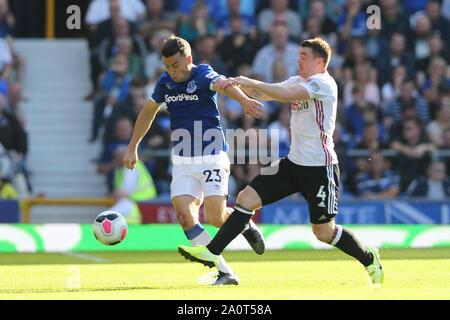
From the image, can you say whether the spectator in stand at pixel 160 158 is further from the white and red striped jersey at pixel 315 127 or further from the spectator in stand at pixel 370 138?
the white and red striped jersey at pixel 315 127

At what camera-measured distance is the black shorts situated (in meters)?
8.30

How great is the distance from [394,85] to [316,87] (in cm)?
903

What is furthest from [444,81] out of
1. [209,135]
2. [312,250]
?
[209,135]

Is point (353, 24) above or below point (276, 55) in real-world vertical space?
above

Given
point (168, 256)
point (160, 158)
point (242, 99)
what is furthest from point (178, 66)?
point (160, 158)

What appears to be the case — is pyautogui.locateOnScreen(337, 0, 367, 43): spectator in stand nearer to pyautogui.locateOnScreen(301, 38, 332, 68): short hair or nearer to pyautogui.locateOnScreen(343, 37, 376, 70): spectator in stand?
pyautogui.locateOnScreen(343, 37, 376, 70): spectator in stand

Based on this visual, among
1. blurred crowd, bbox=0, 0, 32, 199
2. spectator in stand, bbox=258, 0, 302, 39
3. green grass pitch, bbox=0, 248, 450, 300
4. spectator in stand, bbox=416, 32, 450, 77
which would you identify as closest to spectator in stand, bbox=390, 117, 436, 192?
spectator in stand, bbox=416, 32, 450, 77

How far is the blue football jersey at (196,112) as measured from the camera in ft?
29.0

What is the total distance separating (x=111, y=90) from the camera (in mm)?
16609

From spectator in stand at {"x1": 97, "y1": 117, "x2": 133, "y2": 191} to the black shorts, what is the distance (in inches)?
286

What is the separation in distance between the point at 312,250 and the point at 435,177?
308cm

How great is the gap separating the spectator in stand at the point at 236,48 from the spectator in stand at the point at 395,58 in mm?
2295

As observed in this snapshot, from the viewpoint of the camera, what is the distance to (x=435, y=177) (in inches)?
611

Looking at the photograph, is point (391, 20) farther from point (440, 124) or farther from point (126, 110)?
point (126, 110)
